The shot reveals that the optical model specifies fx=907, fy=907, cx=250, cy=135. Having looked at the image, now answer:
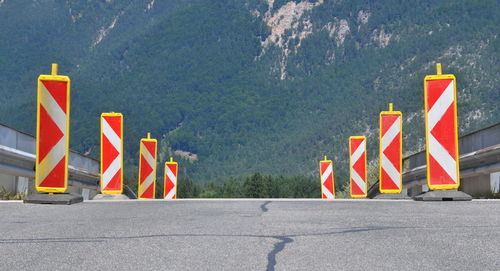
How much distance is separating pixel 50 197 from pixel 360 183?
1103 centimetres

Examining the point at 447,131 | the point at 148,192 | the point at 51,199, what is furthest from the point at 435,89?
the point at 148,192

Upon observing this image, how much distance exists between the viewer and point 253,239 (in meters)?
7.34

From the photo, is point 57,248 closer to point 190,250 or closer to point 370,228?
point 190,250

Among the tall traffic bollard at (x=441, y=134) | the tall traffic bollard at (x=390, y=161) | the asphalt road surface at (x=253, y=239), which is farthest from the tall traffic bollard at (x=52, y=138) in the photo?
the tall traffic bollard at (x=390, y=161)

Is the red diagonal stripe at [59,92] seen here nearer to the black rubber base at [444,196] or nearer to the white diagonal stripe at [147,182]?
the black rubber base at [444,196]

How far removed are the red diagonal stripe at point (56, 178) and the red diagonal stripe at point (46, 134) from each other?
0.79ft

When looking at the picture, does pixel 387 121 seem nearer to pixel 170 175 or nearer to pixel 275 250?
pixel 170 175

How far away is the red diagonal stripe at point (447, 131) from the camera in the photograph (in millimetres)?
13180

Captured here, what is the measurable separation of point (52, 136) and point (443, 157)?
5589 millimetres

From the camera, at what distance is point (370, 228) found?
8211mm

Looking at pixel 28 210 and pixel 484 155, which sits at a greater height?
pixel 484 155

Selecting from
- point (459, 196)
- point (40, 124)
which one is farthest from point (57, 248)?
point (459, 196)

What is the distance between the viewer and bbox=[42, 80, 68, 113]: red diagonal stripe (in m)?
12.7

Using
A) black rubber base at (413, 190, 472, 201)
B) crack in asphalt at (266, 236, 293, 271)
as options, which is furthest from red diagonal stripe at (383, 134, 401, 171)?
crack in asphalt at (266, 236, 293, 271)
